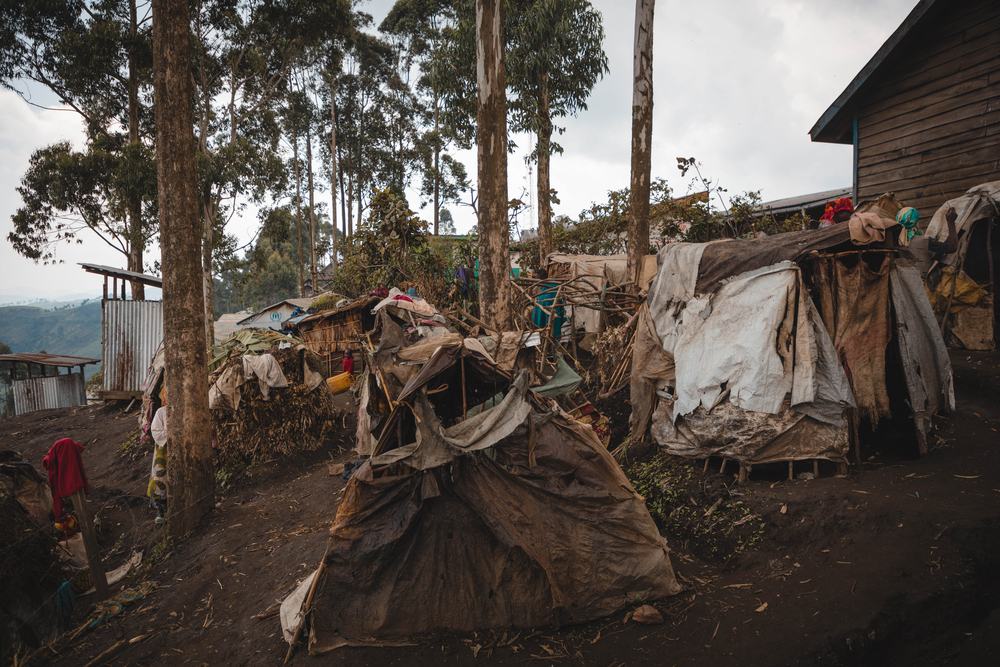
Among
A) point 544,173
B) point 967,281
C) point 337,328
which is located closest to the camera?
point 967,281

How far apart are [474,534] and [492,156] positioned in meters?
5.19

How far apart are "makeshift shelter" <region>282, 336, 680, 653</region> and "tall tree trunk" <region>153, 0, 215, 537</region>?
304 cm

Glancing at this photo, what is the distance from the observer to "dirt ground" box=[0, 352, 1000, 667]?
2.91 metres

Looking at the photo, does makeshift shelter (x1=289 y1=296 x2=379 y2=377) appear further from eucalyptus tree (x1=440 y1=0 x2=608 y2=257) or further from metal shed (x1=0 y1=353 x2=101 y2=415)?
metal shed (x1=0 y1=353 x2=101 y2=415)

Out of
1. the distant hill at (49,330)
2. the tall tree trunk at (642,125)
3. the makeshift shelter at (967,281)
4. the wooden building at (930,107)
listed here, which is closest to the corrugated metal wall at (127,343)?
the tall tree trunk at (642,125)

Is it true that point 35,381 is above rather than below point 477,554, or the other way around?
above

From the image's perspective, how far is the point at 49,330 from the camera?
6438 centimetres

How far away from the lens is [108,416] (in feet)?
40.9

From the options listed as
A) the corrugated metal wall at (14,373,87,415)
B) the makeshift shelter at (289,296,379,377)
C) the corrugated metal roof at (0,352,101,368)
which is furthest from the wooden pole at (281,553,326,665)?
the corrugated metal wall at (14,373,87,415)

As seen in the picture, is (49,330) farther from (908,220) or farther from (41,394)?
(908,220)

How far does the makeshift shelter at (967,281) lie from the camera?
239 inches

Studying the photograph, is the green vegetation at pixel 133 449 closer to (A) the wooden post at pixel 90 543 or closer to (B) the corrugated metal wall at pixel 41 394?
(A) the wooden post at pixel 90 543

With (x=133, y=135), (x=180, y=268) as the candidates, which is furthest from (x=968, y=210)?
(x=133, y=135)

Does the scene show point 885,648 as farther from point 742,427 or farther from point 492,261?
point 492,261
